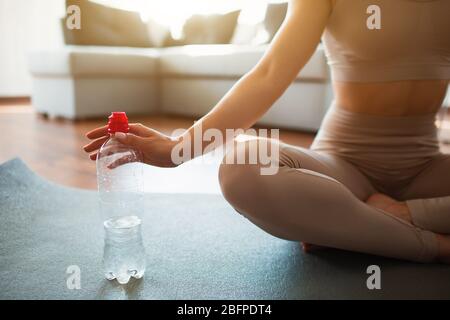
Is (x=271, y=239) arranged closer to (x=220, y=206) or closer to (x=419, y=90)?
(x=220, y=206)

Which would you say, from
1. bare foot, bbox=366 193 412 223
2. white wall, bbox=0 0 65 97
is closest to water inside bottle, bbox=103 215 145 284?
bare foot, bbox=366 193 412 223

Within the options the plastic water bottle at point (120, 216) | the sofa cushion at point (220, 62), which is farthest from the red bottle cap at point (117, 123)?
the sofa cushion at point (220, 62)

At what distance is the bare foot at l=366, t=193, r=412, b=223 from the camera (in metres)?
0.74

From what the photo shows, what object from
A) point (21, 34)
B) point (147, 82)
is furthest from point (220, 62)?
point (21, 34)

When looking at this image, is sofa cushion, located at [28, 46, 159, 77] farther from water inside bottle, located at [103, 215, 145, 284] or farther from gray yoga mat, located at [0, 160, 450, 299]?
water inside bottle, located at [103, 215, 145, 284]

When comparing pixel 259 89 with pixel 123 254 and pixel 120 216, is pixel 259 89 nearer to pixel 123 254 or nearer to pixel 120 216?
pixel 123 254

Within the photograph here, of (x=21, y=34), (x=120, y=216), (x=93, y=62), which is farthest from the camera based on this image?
(x=21, y=34)

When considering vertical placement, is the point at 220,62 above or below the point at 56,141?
above

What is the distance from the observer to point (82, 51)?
2660 mm

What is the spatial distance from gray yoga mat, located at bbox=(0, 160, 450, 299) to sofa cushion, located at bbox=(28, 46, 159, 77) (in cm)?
174

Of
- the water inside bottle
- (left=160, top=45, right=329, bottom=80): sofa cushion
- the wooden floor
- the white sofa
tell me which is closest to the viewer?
the water inside bottle

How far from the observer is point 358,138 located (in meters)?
0.80

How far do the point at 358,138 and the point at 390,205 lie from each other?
0.13 meters

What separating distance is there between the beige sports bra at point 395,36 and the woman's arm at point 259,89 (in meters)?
0.06
